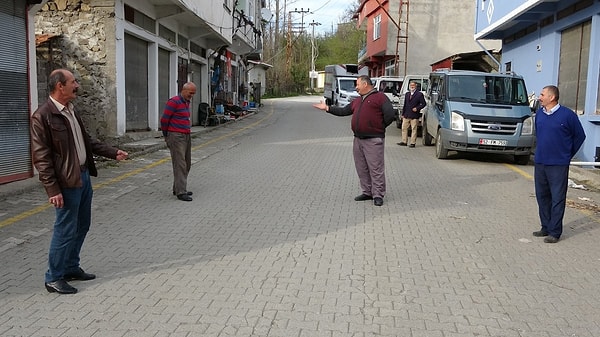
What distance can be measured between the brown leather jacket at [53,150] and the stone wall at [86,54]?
9.63 m

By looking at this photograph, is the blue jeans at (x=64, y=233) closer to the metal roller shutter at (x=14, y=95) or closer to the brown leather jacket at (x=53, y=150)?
the brown leather jacket at (x=53, y=150)

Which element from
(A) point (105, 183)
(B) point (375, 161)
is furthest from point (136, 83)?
(B) point (375, 161)

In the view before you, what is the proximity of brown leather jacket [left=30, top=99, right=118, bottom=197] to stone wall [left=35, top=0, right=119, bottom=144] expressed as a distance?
379 inches

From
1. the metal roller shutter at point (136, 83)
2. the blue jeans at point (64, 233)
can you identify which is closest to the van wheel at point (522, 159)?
the metal roller shutter at point (136, 83)

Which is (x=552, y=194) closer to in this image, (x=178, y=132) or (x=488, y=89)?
(x=178, y=132)

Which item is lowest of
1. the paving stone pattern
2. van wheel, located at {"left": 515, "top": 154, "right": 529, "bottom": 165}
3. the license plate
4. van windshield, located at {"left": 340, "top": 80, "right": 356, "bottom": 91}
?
the paving stone pattern

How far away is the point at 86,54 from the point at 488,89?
9.90 m

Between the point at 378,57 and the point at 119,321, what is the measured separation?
40.0 m

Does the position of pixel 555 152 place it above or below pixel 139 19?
below

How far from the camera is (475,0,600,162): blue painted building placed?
11922 mm

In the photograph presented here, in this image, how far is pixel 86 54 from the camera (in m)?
13.7

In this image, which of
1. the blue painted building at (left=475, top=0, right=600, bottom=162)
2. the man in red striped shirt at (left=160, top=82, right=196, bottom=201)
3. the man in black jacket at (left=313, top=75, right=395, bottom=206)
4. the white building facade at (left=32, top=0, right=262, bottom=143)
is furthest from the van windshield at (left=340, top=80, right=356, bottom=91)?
the man in red striped shirt at (left=160, top=82, right=196, bottom=201)

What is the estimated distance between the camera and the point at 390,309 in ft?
14.2

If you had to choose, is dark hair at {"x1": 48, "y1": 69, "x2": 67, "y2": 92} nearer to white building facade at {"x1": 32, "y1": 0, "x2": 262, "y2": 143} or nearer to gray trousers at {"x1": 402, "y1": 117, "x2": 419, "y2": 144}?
white building facade at {"x1": 32, "y1": 0, "x2": 262, "y2": 143}
